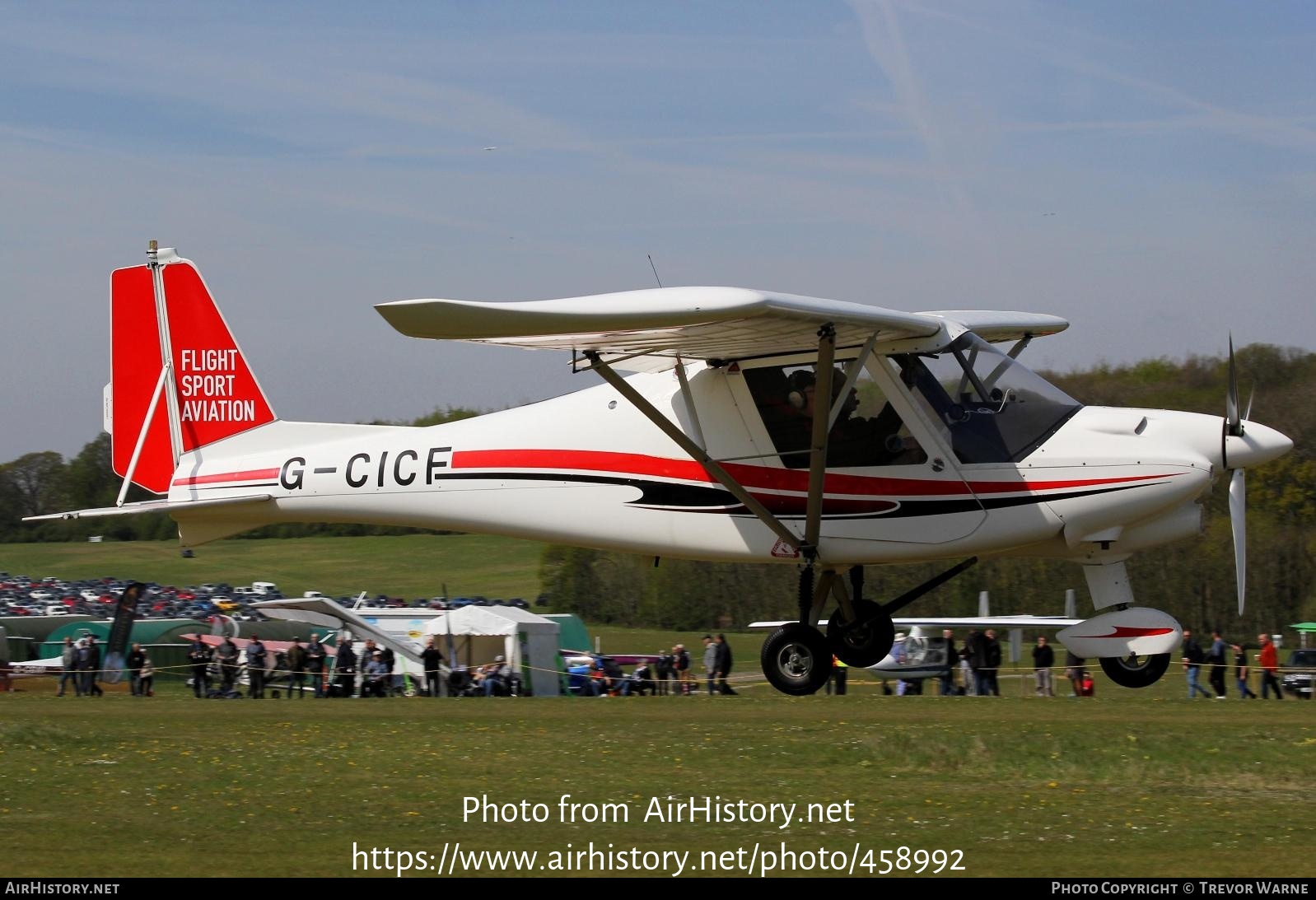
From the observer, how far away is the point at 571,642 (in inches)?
1193

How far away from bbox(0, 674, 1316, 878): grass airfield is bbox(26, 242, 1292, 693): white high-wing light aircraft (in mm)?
1332

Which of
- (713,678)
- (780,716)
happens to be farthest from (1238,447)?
(713,678)

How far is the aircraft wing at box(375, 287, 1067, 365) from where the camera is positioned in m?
10.3

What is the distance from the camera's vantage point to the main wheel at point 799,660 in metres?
13.2

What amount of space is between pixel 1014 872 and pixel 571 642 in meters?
23.1

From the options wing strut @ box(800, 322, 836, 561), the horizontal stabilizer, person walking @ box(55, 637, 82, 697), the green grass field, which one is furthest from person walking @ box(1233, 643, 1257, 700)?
person walking @ box(55, 637, 82, 697)

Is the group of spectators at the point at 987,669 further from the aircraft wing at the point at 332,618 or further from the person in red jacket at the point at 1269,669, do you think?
the aircraft wing at the point at 332,618

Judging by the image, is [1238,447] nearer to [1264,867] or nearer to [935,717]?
[935,717]

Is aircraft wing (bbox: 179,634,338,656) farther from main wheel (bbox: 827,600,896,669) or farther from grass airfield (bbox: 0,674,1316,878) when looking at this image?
main wheel (bbox: 827,600,896,669)

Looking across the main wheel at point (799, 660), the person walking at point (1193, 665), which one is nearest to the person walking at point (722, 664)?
the person walking at point (1193, 665)

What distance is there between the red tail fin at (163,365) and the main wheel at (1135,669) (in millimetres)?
8955

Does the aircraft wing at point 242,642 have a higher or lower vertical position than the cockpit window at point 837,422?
lower

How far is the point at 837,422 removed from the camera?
13070mm

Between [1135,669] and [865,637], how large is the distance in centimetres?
236
